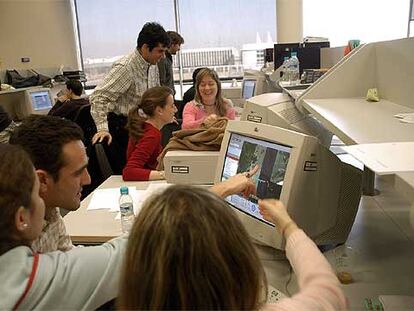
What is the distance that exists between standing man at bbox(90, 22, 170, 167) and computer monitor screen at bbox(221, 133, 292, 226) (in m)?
1.39

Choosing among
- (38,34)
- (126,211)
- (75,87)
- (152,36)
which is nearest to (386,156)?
(126,211)

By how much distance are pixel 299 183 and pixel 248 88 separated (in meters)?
3.33

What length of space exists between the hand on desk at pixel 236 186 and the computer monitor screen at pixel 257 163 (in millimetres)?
47

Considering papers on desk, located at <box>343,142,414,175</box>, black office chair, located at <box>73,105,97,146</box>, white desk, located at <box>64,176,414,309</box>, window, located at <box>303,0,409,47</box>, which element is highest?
window, located at <box>303,0,409,47</box>

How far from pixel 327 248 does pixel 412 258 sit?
26 cm

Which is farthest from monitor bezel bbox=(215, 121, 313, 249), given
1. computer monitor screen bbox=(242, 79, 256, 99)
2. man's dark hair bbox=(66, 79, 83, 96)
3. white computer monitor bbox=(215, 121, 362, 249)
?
man's dark hair bbox=(66, 79, 83, 96)

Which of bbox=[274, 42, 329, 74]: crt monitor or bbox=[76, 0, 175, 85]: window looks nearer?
bbox=[274, 42, 329, 74]: crt monitor

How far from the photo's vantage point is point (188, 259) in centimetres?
64

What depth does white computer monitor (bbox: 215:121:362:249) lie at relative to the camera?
4.34 ft

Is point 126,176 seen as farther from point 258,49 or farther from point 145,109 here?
point 258,49

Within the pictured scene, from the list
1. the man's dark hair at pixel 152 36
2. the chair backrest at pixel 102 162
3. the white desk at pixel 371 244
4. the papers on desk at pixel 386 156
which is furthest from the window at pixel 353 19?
the papers on desk at pixel 386 156

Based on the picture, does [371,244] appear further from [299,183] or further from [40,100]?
[40,100]

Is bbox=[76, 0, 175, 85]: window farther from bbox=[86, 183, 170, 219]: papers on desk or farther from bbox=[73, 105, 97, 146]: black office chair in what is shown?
bbox=[86, 183, 170, 219]: papers on desk

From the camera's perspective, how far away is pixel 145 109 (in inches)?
106
